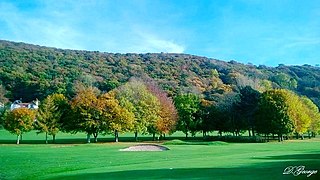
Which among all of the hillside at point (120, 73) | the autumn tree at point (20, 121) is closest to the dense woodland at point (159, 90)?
the hillside at point (120, 73)

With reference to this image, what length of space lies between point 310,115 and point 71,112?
176 feet

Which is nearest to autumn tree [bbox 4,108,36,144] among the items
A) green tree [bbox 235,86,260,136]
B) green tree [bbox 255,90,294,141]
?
green tree [bbox 235,86,260,136]

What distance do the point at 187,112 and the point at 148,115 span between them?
1171 centimetres

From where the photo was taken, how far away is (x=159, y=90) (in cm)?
10519

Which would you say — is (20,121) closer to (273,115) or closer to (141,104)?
(141,104)

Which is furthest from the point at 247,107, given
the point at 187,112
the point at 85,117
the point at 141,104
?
the point at 85,117

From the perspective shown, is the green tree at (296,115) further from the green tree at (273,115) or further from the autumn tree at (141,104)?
the autumn tree at (141,104)

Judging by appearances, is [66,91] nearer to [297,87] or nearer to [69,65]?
[69,65]

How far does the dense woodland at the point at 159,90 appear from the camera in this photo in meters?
80.1

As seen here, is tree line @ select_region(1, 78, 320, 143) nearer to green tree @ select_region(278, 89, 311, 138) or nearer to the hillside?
green tree @ select_region(278, 89, 311, 138)

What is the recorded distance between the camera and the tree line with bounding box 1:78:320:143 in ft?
258

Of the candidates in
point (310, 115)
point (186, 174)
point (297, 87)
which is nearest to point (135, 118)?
point (310, 115)

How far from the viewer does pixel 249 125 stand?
85.3 meters

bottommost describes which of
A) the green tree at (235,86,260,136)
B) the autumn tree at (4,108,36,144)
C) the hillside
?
the autumn tree at (4,108,36,144)
